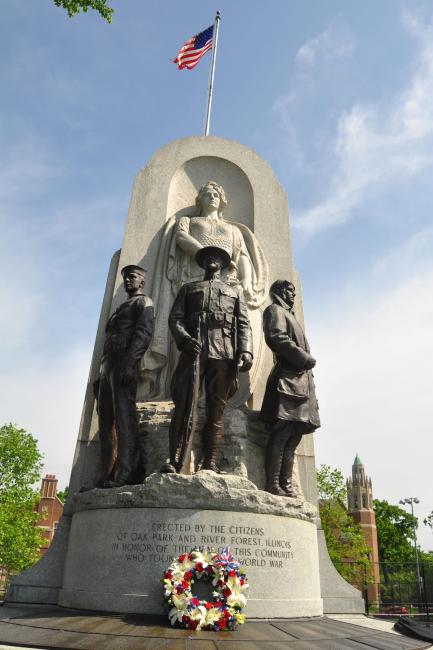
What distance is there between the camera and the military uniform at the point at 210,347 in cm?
586

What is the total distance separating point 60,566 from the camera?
6.41m

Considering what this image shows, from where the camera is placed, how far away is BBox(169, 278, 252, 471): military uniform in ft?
19.2

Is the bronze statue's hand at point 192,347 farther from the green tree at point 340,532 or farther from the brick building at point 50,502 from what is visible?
the brick building at point 50,502

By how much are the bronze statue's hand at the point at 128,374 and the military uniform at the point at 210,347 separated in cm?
51

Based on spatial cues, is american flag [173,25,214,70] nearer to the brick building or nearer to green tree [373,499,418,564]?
the brick building

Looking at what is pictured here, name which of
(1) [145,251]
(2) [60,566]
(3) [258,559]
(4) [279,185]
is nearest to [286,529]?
(3) [258,559]

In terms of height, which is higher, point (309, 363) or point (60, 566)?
point (309, 363)

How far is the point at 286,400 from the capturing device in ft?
21.3

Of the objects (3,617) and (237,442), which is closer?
(3,617)

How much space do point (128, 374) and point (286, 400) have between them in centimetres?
202

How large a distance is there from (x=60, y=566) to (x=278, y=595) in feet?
9.60

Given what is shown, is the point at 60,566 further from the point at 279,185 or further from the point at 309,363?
the point at 279,185

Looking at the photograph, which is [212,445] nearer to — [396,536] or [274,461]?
[274,461]

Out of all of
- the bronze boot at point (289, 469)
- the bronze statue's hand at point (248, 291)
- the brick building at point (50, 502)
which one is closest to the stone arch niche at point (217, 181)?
the bronze statue's hand at point (248, 291)
